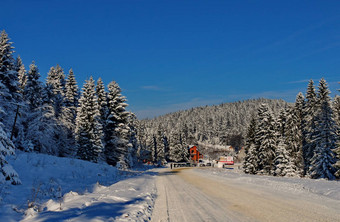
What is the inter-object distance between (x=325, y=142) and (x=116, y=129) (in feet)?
94.6

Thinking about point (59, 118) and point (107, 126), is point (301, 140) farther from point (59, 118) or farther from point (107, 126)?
point (59, 118)

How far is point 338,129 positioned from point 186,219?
115ft

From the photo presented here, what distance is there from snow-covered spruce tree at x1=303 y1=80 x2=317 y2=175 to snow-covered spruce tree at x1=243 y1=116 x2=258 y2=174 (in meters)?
8.02

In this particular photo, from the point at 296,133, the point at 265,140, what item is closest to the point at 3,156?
the point at 265,140

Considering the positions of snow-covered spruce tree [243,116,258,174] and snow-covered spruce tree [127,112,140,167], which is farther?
snow-covered spruce tree [127,112,140,167]

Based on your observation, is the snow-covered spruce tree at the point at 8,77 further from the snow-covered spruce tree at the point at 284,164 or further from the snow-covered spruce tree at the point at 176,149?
the snow-covered spruce tree at the point at 176,149

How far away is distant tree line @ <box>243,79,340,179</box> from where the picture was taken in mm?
31469

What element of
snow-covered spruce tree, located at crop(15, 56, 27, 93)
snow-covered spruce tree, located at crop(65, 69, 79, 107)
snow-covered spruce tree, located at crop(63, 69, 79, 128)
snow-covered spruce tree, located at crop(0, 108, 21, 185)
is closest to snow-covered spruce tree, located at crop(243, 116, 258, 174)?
snow-covered spruce tree, located at crop(63, 69, 79, 128)

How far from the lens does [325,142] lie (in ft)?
103

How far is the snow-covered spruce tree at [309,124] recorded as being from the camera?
120ft

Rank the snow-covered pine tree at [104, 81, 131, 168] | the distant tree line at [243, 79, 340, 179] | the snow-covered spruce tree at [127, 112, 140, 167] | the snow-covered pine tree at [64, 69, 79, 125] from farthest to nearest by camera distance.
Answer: the snow-covered pine tree at [64, 69, 79, 125] < the snow-covered spruce tree at [127, 112, 140, 167] < the snow-covered pine tree at [104, 81, 131, 168] < the distant tree line at [243, 79, 340, 179]

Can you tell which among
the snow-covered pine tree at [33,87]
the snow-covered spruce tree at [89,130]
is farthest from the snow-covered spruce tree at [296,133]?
the snow-covered pine tree at [33,87]

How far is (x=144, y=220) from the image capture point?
6.29 meters

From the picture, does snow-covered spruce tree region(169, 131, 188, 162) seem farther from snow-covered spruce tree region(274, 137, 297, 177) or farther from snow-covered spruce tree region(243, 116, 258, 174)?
snow-covered spruce tree region(274, 137, 297, 177)
